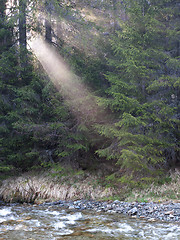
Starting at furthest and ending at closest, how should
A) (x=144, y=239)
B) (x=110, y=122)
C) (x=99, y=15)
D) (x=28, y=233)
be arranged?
(x=99, y=15), (x=110, y=122), (x=28, y=233), (x=144, y=239)

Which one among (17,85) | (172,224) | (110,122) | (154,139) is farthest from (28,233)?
(17,85)

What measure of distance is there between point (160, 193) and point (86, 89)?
547 cm

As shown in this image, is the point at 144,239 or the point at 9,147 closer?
the point at 144,239

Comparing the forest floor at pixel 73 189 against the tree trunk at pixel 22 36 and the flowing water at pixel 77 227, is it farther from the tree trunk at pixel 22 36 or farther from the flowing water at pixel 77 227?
the tree trunk at pixel 22 36

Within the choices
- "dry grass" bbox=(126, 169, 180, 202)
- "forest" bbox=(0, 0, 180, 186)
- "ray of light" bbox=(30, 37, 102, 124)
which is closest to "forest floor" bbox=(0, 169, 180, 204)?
"dry grass" bbox=(126, 169, 180, 202)

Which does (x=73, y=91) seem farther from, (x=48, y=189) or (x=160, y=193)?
(x=160, y=193)

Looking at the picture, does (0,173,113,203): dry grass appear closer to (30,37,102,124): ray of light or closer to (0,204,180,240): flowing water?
(0,204,180,240): flowing water

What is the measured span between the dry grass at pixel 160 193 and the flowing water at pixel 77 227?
5.78 feet

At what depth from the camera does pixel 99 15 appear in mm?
13250

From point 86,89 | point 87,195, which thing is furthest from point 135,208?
point 86,89

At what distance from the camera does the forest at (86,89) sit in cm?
945

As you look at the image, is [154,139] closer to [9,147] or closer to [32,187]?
[32,187]

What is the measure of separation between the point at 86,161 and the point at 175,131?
4.31m

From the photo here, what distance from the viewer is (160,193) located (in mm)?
8398
